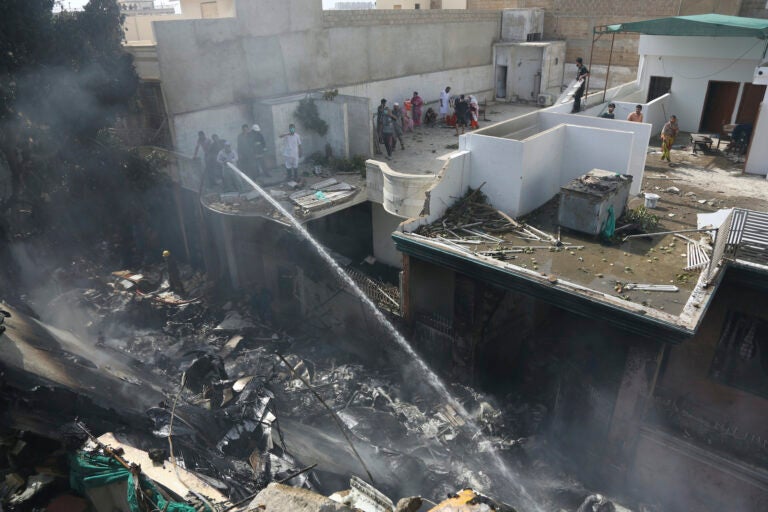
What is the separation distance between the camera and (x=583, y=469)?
11.4 m

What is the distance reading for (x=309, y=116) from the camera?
62.9 ft

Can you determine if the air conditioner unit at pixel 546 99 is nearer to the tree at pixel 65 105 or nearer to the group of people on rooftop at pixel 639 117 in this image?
the group of people on rooftop at pixel 639 117

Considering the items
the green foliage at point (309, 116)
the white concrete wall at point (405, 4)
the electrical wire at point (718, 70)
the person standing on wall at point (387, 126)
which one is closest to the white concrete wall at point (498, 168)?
the person standing on wall at point (387, 126)

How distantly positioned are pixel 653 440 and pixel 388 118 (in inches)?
526

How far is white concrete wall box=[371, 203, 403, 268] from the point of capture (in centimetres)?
1812

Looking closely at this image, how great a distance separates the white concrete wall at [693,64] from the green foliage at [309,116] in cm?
1235

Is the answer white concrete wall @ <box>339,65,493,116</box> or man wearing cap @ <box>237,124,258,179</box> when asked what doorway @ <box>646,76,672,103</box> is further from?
man wearing cap @ <box>237,124,258,179</box>

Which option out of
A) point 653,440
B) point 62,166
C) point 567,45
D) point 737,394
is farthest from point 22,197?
point 567,45

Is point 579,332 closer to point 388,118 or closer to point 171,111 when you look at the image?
point 388,118

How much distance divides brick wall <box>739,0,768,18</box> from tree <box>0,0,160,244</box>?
24.2 m

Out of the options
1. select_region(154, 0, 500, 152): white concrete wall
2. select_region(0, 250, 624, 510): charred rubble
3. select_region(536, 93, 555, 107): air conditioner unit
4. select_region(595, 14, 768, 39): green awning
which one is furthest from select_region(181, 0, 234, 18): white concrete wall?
select_region(536, 93, 555, 107): air conditioner unit

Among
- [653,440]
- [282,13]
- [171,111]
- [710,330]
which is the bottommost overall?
[653,440]

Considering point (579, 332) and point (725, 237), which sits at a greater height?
point (725, 237)

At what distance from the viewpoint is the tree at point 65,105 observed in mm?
13656
